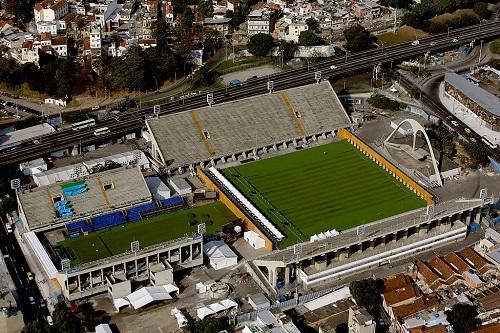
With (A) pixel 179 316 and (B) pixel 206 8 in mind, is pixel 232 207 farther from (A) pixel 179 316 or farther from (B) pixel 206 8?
(B) pixel 206 8

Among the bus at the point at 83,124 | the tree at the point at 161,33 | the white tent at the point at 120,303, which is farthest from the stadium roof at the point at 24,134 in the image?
the white tent at the point at 120,303

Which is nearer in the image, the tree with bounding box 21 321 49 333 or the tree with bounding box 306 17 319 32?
the tree with bounding box 21 321 49 333

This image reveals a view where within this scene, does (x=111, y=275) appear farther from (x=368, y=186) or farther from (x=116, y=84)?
(x=116, y=84)

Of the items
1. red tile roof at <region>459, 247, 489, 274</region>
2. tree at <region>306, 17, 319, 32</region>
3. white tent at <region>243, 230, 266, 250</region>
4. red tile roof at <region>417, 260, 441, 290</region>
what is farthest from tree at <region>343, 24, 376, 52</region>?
red tile roof at <region>417, 260, 441, 290</region>

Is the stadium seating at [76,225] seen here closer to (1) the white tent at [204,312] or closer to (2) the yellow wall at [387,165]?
(1) the white tent at [204,312]

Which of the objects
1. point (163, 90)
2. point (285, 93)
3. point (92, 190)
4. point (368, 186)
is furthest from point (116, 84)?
point (368, 186)

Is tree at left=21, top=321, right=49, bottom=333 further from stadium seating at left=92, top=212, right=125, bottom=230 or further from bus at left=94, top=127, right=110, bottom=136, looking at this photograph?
bus at left=94, top=127, right=110, bottom=136
